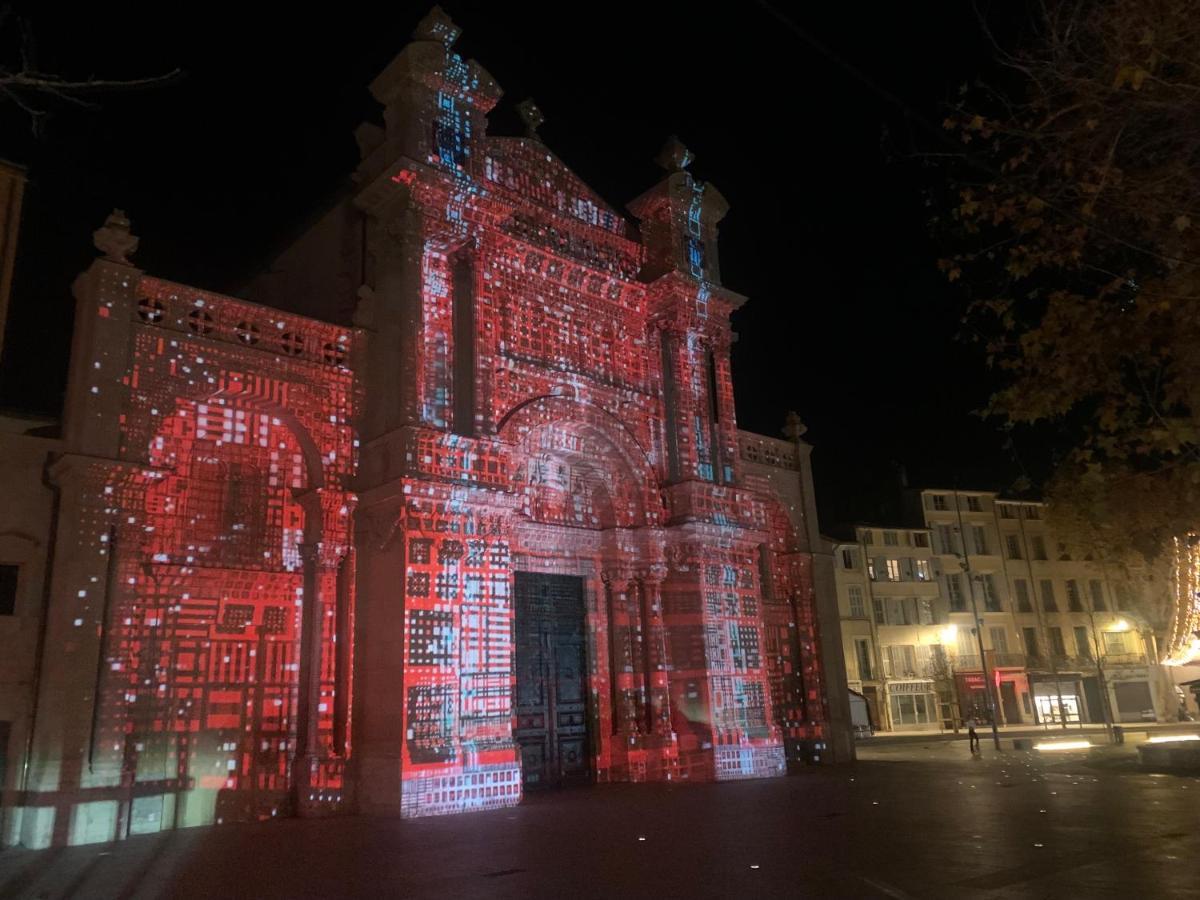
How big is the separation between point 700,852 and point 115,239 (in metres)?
11.5

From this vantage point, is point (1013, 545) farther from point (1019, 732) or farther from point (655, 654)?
point (655, 654)

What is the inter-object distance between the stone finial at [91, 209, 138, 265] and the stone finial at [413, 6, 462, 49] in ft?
19.9

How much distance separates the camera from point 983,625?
51.0 metres

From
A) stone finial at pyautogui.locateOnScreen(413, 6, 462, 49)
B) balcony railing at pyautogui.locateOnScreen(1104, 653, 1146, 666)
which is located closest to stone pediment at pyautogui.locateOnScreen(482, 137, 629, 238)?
stone finial at pyautogui.locateOnScreen(413, 6, 462, 49)

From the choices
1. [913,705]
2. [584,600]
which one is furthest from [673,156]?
[913,705]

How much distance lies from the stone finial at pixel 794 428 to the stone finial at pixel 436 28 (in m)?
12.7

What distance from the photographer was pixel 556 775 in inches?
672

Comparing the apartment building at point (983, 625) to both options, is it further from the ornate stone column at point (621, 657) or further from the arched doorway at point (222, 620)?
the arched doorway at point (222, 620)

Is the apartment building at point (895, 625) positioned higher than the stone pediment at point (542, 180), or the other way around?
the stone pediment at point (542, 180)

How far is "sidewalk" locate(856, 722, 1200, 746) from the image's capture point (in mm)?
38188

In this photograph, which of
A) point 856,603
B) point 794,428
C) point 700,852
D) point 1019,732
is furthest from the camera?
point 856,603

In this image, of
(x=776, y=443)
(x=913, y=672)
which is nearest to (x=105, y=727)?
(x=776, y=443)

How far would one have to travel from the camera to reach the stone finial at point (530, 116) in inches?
746

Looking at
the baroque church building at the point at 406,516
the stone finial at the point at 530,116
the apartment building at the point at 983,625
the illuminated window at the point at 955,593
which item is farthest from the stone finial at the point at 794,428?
the illuminated window at the point at 955,593
